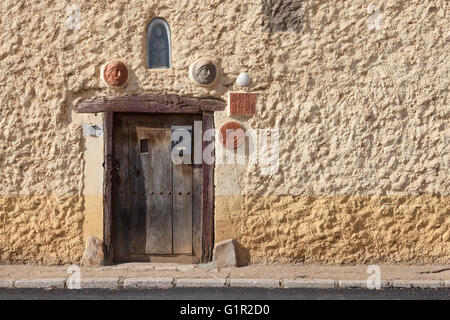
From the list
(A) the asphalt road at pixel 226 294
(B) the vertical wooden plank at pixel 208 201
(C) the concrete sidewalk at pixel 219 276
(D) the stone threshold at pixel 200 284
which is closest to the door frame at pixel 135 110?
(B) the vertical wooden plank at pixel 208 201

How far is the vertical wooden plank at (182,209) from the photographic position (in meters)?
7.18

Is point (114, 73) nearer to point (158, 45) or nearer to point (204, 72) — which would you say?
point (158, 45)

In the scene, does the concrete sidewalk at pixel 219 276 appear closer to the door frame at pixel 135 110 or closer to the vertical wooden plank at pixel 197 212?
the vertical wooden plank at pixel 197 212

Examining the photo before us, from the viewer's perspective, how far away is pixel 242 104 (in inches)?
278

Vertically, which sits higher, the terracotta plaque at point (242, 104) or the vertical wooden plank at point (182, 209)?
the terracotta plaque at point (242, 104)

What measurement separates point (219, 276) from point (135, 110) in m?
2.16

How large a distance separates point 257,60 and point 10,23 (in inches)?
116

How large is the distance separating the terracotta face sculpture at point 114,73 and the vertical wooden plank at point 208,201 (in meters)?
1.06

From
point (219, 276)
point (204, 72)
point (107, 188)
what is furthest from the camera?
point (107, 188)

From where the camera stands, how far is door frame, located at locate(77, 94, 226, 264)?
707 centimetres

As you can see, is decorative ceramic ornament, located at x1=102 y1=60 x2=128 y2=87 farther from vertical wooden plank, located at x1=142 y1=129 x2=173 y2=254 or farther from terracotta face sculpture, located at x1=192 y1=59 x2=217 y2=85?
terracotta face sculpture, located at x1=192 y1=59 x2=217 y2=85

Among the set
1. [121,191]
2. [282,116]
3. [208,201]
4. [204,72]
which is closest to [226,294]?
[208,201]

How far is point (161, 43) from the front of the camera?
23.5ft

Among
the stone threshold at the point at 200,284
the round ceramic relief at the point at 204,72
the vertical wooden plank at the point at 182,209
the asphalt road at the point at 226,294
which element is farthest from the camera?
the vertical wooden plank at the point at 182,209
